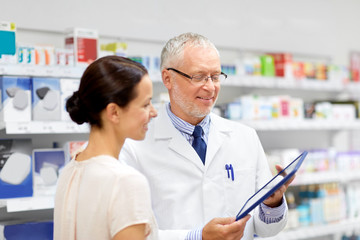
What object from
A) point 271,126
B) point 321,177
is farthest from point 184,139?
point 321,177

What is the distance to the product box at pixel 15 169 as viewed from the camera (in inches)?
113

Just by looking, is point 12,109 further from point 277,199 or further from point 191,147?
point 277,199

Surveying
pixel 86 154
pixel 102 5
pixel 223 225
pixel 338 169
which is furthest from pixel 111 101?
pixel 338 169

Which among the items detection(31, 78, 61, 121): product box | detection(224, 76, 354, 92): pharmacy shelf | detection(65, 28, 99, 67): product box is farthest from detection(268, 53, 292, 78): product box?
detection(31, 78, 61, 121): product box

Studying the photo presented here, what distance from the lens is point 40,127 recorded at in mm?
2916

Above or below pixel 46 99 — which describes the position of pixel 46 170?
below

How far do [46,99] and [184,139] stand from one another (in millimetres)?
1080

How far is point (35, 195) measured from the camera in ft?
9.75

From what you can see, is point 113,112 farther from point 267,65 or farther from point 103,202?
point 267,65

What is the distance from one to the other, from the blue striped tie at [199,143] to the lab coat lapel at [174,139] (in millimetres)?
44

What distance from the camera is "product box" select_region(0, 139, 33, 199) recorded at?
286cm

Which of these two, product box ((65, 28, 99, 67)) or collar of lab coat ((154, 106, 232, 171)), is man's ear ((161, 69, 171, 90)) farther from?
product box ((65, 28, 99, 67))

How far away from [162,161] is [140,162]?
0.33ft

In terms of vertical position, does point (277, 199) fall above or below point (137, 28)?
below
